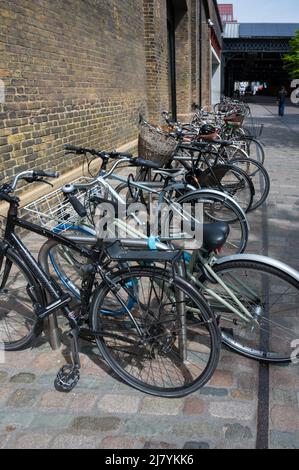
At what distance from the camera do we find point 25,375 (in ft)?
8.21

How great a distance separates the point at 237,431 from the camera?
2.06 metres

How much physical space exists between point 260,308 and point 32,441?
149 cm

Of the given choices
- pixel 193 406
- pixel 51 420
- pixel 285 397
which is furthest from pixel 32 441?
pixel 285 397

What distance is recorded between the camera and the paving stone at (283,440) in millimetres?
1970

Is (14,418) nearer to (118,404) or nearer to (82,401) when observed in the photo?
(82,401)

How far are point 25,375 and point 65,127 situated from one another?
408 cm

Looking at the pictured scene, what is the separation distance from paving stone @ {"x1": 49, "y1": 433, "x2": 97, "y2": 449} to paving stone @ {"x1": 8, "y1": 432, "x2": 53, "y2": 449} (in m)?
0.04

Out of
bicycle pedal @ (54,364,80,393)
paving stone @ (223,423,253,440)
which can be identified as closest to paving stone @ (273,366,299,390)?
paving stone @ (223,423,253,440)

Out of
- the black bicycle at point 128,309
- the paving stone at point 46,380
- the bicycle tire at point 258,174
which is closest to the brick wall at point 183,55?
the bicycle tire at point 258,174

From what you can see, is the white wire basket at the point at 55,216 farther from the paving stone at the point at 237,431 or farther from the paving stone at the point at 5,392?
the paving stone at the point at 237,431

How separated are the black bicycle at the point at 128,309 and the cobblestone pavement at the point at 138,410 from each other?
11 cm

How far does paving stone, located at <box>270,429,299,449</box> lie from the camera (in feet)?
6.46

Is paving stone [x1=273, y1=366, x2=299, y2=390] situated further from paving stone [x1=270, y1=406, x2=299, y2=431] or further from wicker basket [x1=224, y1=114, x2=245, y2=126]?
wicker basket [x1=224, y1=114, x2=245, y2=126]
